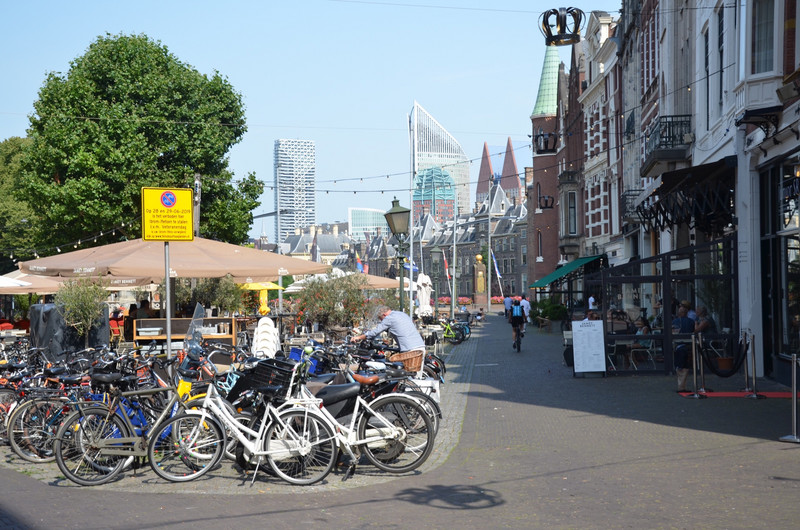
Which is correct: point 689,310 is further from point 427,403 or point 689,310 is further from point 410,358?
point 427,403

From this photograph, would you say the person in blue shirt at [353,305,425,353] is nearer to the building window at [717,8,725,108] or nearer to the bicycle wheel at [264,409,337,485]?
the bicycle wheel at [264,409,337,485]

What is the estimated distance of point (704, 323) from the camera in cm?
1608

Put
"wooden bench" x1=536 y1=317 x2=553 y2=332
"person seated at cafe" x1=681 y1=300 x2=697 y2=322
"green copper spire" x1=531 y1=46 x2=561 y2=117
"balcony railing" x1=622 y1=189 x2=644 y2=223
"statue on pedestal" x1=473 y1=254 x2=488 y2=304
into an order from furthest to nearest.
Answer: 1. "statue on pedestal" x1=473 y1=254 x2=488 y2=304
2. "green copper spire" x1=531 y1=46 x2=561 y2=117
3. "wooden bench" x1=536 y1=317 x2=553 y2=332
4. "balcony railing" x1=622 y1=189 x2=644 y2=223
5. "person seated at cafe" x1=681 y1=300 x2=697 y2=322

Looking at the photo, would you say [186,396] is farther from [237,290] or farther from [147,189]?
[237,290]

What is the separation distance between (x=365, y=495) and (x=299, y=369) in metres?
1.32

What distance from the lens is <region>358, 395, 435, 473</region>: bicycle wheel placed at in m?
8.09

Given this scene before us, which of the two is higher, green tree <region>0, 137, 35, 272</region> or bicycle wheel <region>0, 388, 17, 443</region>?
green tree <region>0, 137, 35, 272</region>

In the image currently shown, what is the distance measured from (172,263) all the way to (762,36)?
10.6 metres

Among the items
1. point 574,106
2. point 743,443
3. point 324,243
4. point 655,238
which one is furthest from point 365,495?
point 324,243

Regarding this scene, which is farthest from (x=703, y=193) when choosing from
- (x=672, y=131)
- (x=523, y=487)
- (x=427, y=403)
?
(x=523, y=487)

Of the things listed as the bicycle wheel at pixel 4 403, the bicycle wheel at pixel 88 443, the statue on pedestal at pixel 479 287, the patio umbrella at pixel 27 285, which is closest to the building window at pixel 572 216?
the patio umbrella at pixel 27 285

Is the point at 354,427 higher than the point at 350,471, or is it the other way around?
the point at 354,427

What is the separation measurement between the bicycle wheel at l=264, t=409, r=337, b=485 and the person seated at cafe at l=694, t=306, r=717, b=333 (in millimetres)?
10266

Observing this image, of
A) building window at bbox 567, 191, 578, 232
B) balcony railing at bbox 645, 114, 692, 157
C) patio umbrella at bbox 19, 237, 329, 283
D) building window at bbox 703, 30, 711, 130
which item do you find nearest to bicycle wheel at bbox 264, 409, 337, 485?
patio umbrella at bbox 19, 237, 329, 283
